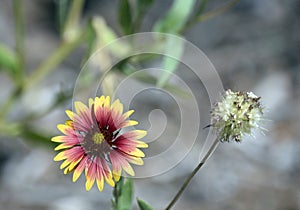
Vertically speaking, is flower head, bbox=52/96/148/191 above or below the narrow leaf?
below

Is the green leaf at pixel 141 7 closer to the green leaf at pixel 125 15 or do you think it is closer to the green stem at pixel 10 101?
the green leaf at pixel 125 15

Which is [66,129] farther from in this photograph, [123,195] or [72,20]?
[72,20]

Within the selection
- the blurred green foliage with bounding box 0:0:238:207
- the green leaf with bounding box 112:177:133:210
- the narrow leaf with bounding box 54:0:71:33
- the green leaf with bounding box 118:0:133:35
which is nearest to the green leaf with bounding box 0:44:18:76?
the blurred green foliage with bounding box 0:0:238:207

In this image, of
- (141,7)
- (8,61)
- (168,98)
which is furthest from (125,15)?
(168,98)

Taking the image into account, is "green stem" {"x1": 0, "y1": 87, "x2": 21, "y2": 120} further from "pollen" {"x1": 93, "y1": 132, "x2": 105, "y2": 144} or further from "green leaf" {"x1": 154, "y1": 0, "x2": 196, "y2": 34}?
"pollen" {"x1": 93, "y1": 132, "x2": 105, "y2": 144}

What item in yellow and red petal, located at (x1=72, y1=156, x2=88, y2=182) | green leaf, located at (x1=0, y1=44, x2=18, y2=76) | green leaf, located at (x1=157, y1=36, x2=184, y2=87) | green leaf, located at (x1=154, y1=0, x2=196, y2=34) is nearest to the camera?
yellow and red petal, located at (x1=72, y1=156, x2=88, y2=182)

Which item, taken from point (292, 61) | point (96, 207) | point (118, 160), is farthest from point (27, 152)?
point (118, 160)

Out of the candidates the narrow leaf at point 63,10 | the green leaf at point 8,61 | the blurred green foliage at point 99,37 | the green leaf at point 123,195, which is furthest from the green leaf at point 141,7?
the green leaf at point 123,195
